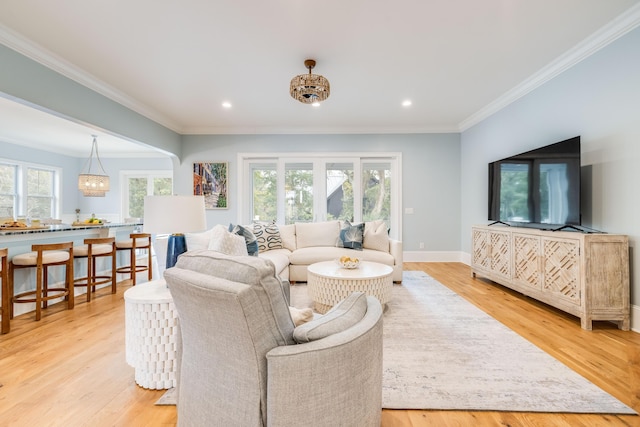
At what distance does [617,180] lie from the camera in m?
2.55

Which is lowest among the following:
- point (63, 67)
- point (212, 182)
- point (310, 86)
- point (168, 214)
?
point (168, 214)

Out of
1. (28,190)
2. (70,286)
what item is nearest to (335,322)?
(70,286)

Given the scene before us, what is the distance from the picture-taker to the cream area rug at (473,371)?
1.50 metres

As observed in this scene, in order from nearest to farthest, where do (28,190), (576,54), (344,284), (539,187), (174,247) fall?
(174,247) → (344,284) → (576,54) → (539,187) → (28,190)

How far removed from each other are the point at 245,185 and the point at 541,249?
4708 millimetres

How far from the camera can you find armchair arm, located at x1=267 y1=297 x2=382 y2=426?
876 millimetres

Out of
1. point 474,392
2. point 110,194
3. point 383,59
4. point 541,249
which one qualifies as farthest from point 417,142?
point 110,194

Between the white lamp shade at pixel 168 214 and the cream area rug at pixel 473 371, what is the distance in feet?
5.37

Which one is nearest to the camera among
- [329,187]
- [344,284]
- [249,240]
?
[344,284]

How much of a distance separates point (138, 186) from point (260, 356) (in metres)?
7.89

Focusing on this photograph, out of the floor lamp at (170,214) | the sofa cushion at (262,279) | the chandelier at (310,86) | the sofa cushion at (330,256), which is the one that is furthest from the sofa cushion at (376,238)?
the sofa cushion at (262,279)

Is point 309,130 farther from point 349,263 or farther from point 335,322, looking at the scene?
point 335,322

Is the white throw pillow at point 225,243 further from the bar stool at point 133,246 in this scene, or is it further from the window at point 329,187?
the window at point 329,187

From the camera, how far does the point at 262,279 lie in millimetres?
914
